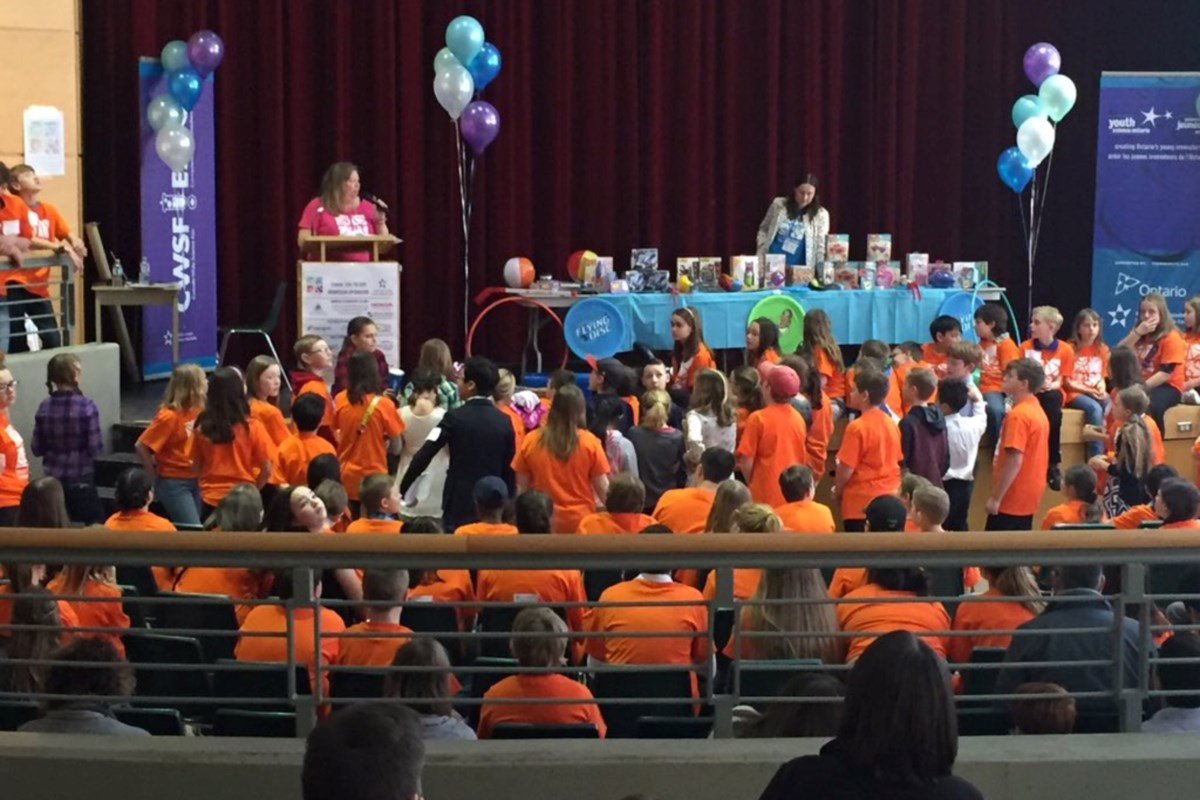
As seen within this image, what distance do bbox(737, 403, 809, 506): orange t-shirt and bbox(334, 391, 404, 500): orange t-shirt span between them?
178cm

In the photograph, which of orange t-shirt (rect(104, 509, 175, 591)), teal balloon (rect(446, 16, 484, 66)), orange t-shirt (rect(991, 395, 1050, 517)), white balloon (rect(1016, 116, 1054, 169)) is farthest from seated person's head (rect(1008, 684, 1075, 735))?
white balloon (rect(1016, 116, 1054, 169))

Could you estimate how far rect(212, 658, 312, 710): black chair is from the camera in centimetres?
501

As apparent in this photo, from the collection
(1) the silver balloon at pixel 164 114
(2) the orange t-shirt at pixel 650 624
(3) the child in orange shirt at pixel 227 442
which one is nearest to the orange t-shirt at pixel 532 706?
(2) the orange t-shirt at pixel 650 624

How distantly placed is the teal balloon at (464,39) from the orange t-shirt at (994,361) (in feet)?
15.4

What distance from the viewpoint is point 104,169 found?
13.4 meters

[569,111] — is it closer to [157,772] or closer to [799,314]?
[799,314]

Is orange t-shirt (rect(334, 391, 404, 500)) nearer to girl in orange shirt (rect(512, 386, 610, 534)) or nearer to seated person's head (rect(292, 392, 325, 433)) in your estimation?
seated person's head (rect(292, 392, 325, 433))

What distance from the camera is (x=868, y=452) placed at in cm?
848

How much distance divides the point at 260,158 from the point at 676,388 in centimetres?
545

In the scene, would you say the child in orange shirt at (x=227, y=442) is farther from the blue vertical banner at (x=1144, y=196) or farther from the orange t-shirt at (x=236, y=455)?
the blue vertical banner at (x=1144, y=196)

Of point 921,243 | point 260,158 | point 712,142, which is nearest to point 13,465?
point 260,158

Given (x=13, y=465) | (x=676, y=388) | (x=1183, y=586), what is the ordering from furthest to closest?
(x=676, y=388) < (x=13, y=465) < (x=1183, y=586)

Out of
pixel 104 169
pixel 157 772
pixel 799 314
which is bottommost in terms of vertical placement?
pixel 157 772

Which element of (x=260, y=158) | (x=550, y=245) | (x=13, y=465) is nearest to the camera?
(x=13, y=465)
